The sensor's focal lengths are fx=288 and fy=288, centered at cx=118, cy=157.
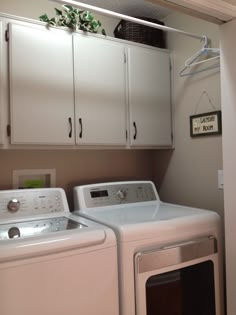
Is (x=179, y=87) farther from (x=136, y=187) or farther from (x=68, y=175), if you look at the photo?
(x=68, y=175)

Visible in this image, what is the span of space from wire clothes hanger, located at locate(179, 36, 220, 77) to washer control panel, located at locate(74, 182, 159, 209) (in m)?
0.90

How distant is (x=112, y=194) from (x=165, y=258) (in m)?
0.70

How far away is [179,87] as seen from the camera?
7.34ft

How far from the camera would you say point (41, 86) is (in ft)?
5.63

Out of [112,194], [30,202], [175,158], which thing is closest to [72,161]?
[112,194]

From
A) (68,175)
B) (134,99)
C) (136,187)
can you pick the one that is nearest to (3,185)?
(68,175)

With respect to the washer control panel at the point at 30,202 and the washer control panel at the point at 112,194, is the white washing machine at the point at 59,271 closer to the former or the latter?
the washer control panel at the point at 30,202

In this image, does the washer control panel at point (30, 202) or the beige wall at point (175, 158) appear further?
the beige wall at point (175, 158)

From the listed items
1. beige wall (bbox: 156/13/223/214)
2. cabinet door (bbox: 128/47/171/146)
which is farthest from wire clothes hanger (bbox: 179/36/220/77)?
cabinet door (bbox: 128/47/171/146)

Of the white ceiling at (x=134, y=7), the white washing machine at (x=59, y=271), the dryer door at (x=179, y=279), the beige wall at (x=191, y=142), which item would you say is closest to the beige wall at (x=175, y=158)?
the beige wall at (x=191, y=142)

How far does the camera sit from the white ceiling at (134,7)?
212cm

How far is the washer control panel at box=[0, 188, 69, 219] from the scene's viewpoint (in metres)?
1.67

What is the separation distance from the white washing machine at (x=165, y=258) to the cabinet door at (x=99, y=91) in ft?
1.46

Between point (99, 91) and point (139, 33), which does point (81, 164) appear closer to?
point (99, 91)
